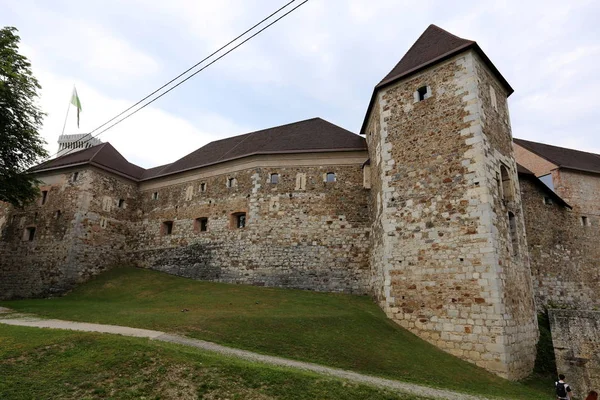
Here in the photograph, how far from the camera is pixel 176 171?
22.9 meters

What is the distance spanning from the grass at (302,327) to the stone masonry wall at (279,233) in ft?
4.93

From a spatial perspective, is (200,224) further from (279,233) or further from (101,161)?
(101,161)

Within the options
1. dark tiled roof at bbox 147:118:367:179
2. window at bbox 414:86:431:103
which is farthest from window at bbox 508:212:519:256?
dark tiled roof at bbox 147:118:367:179

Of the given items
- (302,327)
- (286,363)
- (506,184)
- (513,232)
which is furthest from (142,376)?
(506,184)

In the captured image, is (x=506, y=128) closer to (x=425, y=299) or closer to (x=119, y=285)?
(x=425, y=299)

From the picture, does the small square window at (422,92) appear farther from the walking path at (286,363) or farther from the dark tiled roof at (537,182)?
the walking path at (286,363)

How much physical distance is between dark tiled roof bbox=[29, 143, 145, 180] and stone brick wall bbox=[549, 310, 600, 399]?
23684 mm

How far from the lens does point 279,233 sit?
60.0 feet

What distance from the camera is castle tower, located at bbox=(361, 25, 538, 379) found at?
35.2 ft

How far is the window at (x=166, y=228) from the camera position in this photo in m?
22.4

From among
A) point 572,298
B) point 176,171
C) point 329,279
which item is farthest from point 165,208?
point 572,298

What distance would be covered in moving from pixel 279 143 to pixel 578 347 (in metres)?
15.6

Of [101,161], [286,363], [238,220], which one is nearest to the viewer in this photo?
[286,363]

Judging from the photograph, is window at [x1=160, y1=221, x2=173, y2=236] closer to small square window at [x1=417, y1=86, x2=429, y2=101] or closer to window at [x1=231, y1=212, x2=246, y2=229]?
window at [x1=231, y1=212, x2=246, y2=229]
